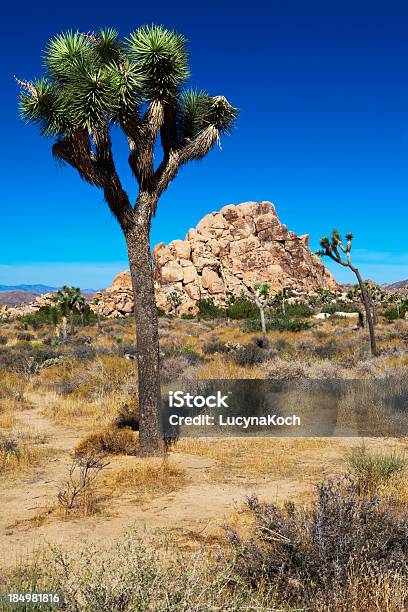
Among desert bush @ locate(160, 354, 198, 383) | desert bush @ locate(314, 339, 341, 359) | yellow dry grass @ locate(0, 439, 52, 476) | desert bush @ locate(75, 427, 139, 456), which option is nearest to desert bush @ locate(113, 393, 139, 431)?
desert bush @ locate(75, 427, 139, 456)

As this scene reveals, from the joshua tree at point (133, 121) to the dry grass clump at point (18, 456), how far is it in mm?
1822

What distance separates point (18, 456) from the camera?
8.34 m

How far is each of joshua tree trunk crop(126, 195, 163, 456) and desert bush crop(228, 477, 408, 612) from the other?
4.49m

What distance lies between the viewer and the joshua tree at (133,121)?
25.3 ft

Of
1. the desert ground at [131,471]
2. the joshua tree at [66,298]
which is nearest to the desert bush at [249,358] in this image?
the desert ground at [131,471]


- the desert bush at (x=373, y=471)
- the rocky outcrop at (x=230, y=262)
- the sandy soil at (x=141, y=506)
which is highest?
the rocky outcrop at (x=230, y=262)

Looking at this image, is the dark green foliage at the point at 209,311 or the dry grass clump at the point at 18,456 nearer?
the dry grass clump at the point at 18,456

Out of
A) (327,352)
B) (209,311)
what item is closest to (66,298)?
(209,311)

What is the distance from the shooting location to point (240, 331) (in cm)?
3412

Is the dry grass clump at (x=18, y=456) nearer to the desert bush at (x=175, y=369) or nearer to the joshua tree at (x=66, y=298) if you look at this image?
the desert bush at (x=175, y=369)

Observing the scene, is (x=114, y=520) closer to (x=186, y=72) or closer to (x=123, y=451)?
(x=123, y=451)

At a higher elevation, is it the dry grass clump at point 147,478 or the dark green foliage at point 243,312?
the dark green foliage at point 243,312

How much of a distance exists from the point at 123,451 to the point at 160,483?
1851 mm

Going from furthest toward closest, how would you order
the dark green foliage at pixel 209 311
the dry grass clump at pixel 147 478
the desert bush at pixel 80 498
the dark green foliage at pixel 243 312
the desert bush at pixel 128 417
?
1. the dark green foliage at pixel 209 311
2. the dark green foliage at pixel 243 312
3. the desert bush at pixel 128 417
4. the dry grass clump at pixel 147 478
5. the desert bush at pixel 80 498
